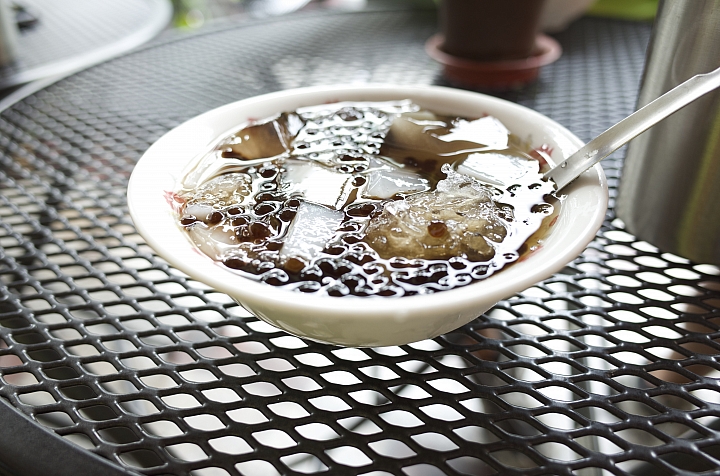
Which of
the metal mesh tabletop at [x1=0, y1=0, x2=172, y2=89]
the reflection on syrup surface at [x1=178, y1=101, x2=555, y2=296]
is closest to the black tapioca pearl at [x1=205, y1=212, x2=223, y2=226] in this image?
the reflection on syrup surface at [x1=178, y1=101, x2=555, y2=296]

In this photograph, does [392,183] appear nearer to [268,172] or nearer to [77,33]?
[268,172]

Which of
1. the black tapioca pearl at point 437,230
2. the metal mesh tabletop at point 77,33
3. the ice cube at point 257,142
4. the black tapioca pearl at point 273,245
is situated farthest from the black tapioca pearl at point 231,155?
the metal mesh tabletop at point 77,33

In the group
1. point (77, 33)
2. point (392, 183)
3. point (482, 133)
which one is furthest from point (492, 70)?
point (77, 33)

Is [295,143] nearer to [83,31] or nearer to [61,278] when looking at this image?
[61,278]

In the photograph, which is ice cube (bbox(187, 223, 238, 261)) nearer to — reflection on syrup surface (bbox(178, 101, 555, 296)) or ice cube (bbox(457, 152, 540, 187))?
reflection on syrup surface (bbox(178, 101, 555, 296))

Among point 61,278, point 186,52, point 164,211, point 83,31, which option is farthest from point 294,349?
point 83,31

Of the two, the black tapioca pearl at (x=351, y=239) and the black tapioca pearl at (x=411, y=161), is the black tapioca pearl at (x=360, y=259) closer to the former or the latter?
the black tapioca pearl at (x=351, y=239)
